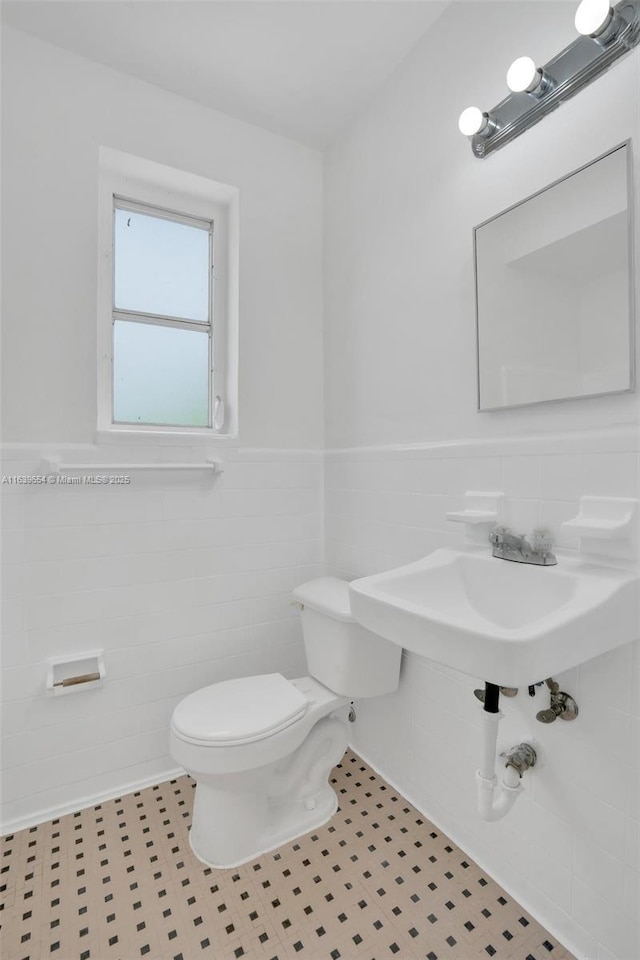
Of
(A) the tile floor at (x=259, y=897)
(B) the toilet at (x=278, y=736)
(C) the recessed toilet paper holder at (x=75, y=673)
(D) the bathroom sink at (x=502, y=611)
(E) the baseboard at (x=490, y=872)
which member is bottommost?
(A) the tile floor at (x=259, y=897)

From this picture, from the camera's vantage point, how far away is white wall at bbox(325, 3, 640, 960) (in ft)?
3.63

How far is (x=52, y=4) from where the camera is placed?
4.93 ft

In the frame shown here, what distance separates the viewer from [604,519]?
43.3 inches

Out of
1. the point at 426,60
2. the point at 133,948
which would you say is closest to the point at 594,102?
the point at 426,60

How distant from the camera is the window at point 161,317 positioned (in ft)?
6.26

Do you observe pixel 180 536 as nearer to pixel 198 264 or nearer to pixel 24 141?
pixel 198 264

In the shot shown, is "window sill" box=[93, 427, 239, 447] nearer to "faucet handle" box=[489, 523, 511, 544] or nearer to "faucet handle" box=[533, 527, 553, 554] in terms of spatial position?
"faucet handle" box=[489, 523, 511, 544]

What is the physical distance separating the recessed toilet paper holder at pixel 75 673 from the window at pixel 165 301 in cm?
81

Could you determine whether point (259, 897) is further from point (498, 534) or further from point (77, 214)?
point (77, 214)

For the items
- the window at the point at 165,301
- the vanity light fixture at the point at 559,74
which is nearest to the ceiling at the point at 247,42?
the window at the point at 165,301

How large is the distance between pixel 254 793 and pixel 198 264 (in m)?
2.00

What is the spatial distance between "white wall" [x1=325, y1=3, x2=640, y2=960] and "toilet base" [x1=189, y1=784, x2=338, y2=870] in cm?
28

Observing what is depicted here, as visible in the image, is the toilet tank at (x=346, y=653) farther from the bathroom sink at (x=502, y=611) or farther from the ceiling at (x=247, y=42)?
the ceiling at (x=247, y=42)

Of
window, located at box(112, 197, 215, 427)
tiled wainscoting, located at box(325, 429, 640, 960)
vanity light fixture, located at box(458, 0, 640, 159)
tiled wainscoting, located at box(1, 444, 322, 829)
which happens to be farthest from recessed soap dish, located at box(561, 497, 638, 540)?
window, located at box(112, 197, 215, 427)
